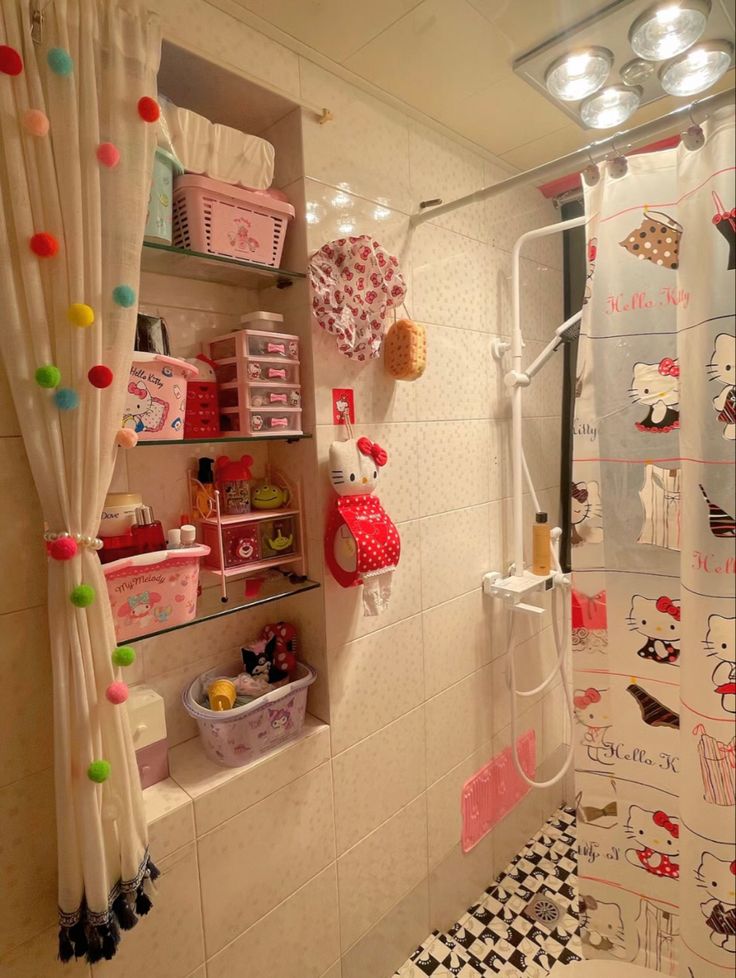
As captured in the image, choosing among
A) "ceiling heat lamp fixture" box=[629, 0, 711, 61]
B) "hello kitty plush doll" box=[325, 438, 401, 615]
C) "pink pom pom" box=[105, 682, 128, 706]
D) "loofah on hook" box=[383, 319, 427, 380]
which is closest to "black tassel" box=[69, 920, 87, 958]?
"pink pom pom" box=[105, 682, 128, 706]

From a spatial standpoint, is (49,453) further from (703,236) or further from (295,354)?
(703,236)

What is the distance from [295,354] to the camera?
4.09 feet

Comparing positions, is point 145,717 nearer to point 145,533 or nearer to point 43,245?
point 145,533

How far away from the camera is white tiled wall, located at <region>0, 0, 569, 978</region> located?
92 cm

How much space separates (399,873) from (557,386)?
1750mm

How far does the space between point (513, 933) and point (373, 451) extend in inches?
62.3

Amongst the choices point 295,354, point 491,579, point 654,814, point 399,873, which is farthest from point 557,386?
point 399,873

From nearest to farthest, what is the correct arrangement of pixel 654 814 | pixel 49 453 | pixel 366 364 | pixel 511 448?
1. pixel 49 453
2. pixel 654 814
3. pixel 366 364
4. pixel 511 448

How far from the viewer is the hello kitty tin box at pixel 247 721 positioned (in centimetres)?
113

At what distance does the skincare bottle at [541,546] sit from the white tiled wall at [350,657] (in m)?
0.16

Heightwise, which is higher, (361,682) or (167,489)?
(167,489)

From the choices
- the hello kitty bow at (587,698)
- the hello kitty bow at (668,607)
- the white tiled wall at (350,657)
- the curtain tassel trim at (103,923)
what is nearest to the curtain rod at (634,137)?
the white tiled wall at (350,657)

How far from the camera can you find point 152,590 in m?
0.99

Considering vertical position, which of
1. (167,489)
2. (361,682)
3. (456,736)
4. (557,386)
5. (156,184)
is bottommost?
(456,736)
